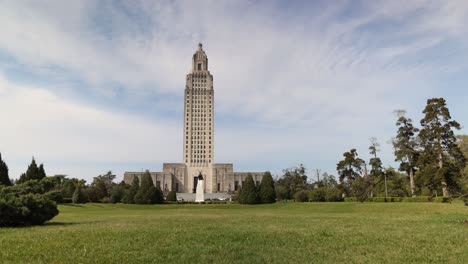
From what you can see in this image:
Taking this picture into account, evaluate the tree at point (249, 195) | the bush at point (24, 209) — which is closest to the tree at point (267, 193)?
the tree at point (249, 195)

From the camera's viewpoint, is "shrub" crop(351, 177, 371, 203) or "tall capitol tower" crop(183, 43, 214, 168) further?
"tall capitol tower" crop(183, 43, 214, 168)

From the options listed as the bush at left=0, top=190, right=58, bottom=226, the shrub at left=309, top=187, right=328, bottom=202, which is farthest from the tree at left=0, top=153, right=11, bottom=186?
the shrub at left=309, top=187, right=328, bottom=202

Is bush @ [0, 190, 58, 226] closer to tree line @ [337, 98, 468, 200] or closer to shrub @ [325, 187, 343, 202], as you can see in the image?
tree line @ [337, 98, 468, 200]

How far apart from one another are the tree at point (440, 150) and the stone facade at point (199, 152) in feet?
290

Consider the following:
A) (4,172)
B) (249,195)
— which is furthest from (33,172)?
(249,195)

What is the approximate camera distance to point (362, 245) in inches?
419

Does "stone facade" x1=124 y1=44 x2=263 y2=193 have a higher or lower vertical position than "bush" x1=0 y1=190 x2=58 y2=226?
higher

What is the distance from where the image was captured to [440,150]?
4716 cm

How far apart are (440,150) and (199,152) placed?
328 ft

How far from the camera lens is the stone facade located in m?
136

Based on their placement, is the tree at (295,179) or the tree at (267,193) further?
the tree at (295,179)

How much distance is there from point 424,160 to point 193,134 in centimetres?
9873

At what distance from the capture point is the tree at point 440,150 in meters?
45.2

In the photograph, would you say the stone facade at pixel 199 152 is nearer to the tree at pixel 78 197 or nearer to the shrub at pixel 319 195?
the tree at pixel 78 197
